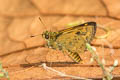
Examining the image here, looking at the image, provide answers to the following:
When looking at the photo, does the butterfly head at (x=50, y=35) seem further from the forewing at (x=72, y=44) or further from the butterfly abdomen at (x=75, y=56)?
the butterfly abdomen at (x=75, y=56)

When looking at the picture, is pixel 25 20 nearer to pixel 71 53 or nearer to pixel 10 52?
pixel 10 52

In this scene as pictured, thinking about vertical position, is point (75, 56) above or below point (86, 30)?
below

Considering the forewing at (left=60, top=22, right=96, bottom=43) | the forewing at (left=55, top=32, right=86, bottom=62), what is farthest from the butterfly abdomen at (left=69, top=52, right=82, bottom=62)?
the forewing at (left=60, top=22, right=96, bottom=43)

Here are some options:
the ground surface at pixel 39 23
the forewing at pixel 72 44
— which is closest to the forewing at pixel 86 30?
the forewing at pixel 72 44

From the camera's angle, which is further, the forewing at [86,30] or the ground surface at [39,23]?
the ground surface at [39,23]

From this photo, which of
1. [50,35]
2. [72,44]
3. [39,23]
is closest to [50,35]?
[50,35]

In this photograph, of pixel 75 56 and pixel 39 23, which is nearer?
pixel 75 56

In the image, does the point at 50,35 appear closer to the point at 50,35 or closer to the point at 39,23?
the point at 50,35

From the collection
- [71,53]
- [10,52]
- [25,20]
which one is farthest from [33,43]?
[71,53]

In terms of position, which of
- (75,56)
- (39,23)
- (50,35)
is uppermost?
(39,23)
